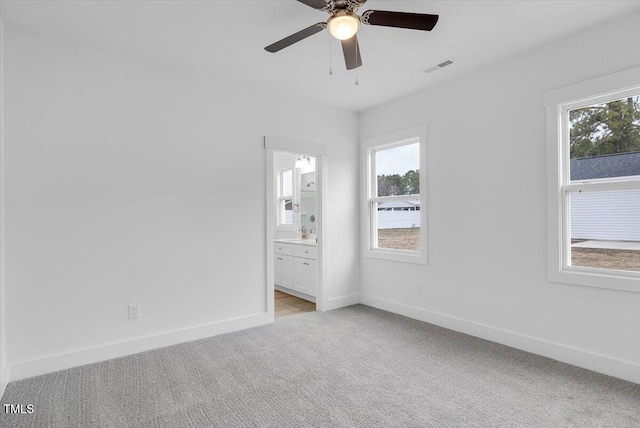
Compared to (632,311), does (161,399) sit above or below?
below

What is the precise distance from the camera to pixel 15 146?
270 cm

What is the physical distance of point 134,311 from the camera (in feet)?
10.5

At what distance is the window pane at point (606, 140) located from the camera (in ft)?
8.75

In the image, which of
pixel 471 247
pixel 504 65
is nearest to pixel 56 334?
pixel 471 247

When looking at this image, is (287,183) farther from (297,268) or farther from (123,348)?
(123,348)

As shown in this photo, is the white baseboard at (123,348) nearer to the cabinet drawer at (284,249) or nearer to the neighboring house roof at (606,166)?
the cabinet drawer at (284,249)

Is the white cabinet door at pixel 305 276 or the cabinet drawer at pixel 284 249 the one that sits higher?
the cabinet drawer at pixel 284 249

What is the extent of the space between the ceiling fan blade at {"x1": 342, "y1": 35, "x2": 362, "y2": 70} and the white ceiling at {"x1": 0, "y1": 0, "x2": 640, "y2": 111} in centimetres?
36

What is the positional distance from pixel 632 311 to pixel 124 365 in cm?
392

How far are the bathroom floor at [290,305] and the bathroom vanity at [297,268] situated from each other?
107 millimetres

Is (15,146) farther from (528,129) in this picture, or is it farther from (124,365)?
(528,129)

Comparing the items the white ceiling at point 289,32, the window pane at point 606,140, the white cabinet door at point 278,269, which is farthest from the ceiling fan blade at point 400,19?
the white cabinet door at point 278,269

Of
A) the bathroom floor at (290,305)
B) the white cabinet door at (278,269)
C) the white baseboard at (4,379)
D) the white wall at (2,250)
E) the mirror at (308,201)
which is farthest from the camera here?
the mirror at (308,201)

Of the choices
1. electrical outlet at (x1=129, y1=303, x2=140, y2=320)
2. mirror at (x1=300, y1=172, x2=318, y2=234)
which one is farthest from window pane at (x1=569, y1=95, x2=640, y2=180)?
electrical outlet at (x1=129, y1=303, x2=140, y2=320)
